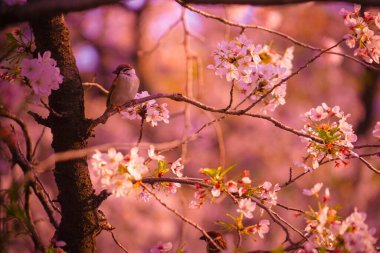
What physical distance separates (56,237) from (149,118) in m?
0.84

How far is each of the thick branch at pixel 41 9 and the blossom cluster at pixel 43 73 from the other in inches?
24.2

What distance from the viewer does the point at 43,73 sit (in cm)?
230

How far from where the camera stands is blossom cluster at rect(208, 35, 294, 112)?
259 cm

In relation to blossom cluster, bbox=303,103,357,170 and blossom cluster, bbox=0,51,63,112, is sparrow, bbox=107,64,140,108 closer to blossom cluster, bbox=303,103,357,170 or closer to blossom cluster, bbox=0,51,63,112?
blossom cluster, bbox=0,51,63,112

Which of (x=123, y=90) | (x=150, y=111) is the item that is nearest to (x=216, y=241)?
(x=150, y=111)

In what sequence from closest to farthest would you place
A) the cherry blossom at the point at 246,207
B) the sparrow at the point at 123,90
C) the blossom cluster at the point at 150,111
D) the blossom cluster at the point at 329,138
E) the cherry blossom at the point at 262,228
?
the cherry blossom at the point at 246,207 → the cherry blossom at the point at 262,228 → the blossom cluster at the point at 329,138 → the blossom cluster at the point at 150,111 → the sparrow at the point at 123,90

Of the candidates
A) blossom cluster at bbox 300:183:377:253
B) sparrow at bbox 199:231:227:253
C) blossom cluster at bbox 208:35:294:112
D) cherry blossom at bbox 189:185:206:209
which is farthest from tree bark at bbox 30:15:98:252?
blossom cluster at bbox 300:183:377:253

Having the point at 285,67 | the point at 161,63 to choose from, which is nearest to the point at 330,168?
the point at 161,63

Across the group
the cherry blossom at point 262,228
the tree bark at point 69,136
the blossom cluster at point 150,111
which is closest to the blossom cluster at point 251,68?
the blossom cluster at point 150,111

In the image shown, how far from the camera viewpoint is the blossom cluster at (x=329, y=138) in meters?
2.51

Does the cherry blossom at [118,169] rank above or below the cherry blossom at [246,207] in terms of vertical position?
above

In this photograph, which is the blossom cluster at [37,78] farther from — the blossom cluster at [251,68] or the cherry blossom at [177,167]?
the blossom cluster at [251,68]

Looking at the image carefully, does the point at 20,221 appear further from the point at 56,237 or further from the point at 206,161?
the point at 206,161

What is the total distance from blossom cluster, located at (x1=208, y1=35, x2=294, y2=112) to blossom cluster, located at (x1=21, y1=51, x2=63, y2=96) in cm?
83
